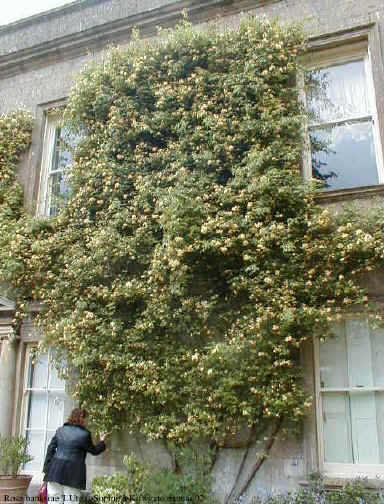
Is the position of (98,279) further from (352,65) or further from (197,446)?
(352,65)

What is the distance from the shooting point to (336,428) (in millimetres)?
6016

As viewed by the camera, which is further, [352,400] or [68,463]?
[352,400]

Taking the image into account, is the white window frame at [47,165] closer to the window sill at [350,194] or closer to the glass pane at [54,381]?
the glass pane at [54,381]

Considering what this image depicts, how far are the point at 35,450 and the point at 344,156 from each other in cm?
629

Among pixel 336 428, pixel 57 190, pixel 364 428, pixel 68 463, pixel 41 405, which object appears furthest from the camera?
pixel 57 190

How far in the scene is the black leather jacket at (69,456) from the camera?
18.9ft

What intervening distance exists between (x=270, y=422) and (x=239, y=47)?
5363 millimetres

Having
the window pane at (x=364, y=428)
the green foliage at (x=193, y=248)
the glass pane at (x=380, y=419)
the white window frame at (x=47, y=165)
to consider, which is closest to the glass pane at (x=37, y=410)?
the green foliage at (x=193, y=248)

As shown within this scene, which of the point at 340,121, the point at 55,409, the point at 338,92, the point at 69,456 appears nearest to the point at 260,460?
the point at 69,456

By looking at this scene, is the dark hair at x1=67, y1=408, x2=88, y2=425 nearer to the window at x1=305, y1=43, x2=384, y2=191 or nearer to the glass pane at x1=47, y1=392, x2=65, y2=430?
the glass pane at x1=47, y1=392, x2=65, y2=430

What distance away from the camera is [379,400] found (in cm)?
594

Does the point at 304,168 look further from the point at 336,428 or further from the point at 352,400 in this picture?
the point at 336,428

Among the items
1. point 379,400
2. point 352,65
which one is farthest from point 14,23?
point 379,400

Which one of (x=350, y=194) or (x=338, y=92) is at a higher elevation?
(x=338, y=92)
